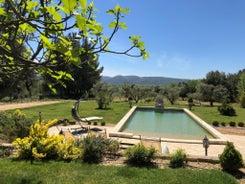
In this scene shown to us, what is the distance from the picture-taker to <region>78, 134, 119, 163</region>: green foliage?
6.97 m

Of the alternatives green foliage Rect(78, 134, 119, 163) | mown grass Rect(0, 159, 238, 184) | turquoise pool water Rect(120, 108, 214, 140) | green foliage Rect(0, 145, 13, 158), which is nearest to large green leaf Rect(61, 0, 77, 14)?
mown grass Rect(0, 159, 238, 184)

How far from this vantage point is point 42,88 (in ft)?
148

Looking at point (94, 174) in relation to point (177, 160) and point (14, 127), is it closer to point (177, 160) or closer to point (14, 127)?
point (177, 160)

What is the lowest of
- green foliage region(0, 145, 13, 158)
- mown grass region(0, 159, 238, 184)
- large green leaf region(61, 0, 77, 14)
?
mown grass region(0, 159, 238, 184)

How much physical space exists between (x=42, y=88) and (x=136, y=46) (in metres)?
44.8

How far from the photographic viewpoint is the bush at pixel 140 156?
22.2 ft

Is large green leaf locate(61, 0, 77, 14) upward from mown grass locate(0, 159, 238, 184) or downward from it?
upward

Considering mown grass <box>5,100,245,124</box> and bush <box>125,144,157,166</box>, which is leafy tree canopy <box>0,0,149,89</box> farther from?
mown grass <box>5,100,245,124</box>

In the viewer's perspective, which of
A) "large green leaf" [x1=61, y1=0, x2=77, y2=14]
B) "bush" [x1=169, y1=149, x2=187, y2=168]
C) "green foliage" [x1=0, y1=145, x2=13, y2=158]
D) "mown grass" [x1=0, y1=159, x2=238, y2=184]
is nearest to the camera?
"large green leaf" [x1=61, y1=0, x2=77, y2=14]

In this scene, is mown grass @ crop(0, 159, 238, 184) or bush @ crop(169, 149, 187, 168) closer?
mown grass @ crop(0, 159, 238, 184)

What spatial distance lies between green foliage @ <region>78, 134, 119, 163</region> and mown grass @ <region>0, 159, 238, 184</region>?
1.51 feet

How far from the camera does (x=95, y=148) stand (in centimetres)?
699

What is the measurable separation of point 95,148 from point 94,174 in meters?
1.16

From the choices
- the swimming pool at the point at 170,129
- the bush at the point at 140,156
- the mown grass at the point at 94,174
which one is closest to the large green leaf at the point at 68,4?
the mown grass at the point at 94,174
